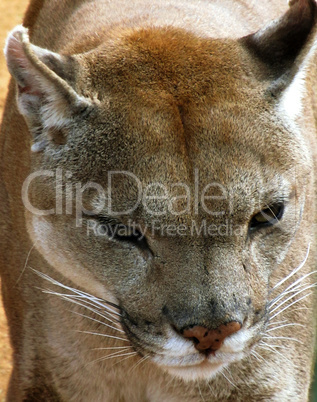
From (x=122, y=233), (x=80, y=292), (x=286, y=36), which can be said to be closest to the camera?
(x=122, y=233)

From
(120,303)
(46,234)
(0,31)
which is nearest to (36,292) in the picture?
(46,234)

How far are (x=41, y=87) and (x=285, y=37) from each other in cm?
113

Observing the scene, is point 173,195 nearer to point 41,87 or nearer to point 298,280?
point 41,87

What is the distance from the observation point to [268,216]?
12.0 ft

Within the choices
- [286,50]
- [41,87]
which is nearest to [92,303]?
[41,87]

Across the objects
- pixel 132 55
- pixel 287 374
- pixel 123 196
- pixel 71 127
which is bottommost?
pixel 287 374

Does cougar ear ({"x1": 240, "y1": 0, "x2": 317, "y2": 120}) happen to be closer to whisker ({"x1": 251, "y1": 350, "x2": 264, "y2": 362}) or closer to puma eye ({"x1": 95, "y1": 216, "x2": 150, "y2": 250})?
puma eye ({"x1": 95, "y1": 216, "x2": 150, "y2": 250})

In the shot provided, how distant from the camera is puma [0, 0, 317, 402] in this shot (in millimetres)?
3434

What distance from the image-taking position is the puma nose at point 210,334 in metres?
3.33

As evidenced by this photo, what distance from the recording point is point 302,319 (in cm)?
440

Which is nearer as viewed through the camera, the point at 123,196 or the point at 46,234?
the point at 123,196

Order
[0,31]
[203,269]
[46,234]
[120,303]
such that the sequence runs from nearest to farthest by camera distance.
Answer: [203,269]
[120,303]
[46,234]
[0,31]

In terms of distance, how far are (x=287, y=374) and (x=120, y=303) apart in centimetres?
117

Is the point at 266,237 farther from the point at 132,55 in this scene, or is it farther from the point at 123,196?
the point at 132,55
